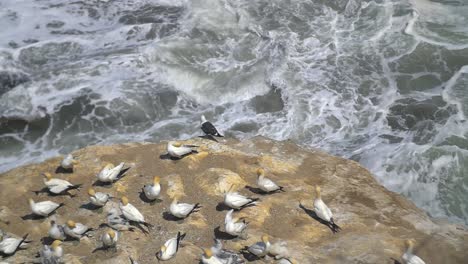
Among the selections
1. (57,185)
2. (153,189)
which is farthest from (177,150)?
(57,185)

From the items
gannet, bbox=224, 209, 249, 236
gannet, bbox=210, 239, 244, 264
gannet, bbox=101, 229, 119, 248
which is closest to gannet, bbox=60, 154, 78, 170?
gannet, bbox=101, 229, 119, 248

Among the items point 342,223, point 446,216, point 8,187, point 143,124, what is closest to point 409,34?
point 446,216

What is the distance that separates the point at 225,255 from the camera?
25.9 ft

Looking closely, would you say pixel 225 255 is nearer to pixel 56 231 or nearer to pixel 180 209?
pixel 180 209

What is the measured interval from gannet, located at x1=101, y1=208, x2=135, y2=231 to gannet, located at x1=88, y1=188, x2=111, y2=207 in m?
0.32

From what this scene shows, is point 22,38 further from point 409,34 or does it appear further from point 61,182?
point 409,34

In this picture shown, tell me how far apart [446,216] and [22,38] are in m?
14.7

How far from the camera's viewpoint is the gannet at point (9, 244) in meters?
8.14

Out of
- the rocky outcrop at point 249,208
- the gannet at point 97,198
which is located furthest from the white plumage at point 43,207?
the gannet at point 97,198

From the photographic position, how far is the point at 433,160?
41.5ft

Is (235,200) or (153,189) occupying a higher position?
(235,200)

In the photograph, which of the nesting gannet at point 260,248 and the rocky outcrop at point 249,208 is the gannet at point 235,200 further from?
the nesting gannet at point 260,248

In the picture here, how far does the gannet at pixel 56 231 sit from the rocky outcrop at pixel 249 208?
153 mm

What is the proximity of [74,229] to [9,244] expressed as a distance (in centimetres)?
96
